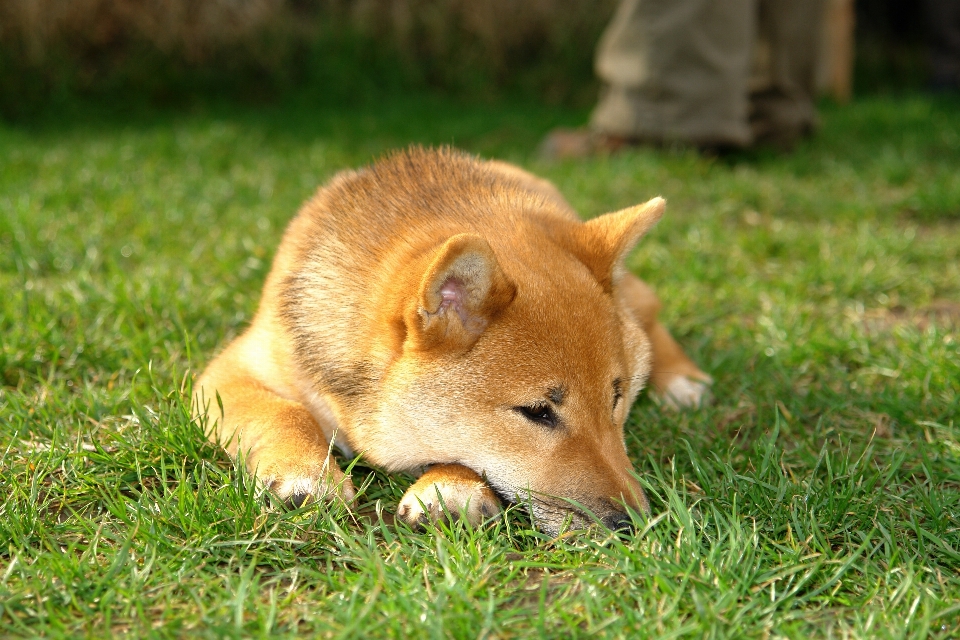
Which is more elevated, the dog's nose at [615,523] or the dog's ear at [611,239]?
the dog's ear at [611,239]

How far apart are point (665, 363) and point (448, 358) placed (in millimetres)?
1461

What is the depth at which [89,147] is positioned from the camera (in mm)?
7070

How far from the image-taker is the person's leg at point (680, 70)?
6.55 meters

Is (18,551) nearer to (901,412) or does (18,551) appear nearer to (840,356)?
(901,412)

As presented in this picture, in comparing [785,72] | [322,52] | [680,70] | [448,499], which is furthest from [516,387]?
[322,52]

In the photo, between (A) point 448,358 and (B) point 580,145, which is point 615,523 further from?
(B) point 580,145

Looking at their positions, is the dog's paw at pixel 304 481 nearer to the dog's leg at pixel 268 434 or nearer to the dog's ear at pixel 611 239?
the dog's leg at pixel 268 434

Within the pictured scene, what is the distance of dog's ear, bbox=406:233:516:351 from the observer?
248cm

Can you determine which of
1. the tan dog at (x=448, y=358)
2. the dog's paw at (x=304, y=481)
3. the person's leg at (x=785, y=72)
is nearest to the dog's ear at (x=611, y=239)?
the tan dog at (x=448, y=358)

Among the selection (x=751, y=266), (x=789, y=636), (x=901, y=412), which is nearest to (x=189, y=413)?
(x=789, y=636)

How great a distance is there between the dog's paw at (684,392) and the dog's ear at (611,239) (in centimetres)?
79

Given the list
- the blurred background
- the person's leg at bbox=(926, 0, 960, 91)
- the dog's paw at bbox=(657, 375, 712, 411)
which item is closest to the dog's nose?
the dog's paw at bbox=(657, 375, 712, 411)

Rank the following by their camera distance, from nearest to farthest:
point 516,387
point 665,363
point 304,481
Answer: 1. point 516,387
2. point 304,481
3. point 665,363

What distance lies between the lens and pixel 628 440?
130 inches
